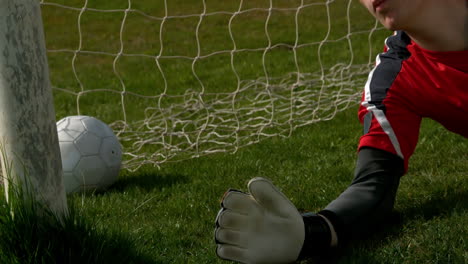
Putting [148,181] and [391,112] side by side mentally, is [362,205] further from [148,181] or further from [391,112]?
[148,181]

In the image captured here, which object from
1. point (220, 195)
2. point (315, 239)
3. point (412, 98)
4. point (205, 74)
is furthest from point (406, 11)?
point (205, 74)

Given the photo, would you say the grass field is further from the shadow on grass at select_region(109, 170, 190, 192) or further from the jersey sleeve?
the jersey sleeve

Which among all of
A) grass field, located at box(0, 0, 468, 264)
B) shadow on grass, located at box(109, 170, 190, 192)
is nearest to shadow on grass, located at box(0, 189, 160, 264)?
grass field, located at box(0, 0, 468, 264)

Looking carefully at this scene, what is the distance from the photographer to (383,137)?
2.86 m

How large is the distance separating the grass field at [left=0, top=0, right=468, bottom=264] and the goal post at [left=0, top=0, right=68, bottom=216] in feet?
0.35

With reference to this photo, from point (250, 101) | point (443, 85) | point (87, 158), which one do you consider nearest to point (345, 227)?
point (443, 85)

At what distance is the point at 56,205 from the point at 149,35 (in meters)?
6.22

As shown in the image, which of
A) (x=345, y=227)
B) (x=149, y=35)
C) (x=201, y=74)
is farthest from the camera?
(x=149, y=35)

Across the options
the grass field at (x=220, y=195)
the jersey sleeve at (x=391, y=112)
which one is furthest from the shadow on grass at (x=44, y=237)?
the jersey sleeve at (x=391, y=112)

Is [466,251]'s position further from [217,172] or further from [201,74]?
[201,74]

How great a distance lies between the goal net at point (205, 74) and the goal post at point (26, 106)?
5.45 ft

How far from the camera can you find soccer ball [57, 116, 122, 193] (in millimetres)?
3510

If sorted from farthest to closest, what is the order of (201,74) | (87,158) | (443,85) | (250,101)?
(201,74) < (250,101) < (87,158) < (443,85)

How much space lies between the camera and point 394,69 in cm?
301
